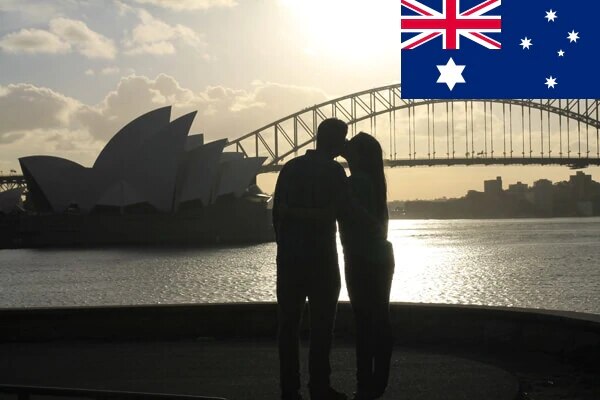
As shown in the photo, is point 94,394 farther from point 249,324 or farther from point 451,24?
point 451,24

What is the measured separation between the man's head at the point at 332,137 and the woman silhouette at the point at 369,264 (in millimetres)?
50

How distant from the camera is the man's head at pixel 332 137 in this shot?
3.97 metres

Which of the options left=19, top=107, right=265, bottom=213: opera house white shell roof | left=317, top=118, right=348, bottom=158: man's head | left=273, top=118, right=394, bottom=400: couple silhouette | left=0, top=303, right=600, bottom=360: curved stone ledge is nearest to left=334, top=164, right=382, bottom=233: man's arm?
left=273, top=118, right=394, bottom=400: couple silhouette

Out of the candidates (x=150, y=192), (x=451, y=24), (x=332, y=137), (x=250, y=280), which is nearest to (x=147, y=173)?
(x=150, y=192)

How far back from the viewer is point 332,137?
398 cm

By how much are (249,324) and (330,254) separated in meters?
2.25

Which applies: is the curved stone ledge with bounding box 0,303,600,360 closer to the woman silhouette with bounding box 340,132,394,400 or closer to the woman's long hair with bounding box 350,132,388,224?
the woman silhouette with bounding box 340,132,394,400

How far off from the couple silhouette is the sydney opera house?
60636 mm

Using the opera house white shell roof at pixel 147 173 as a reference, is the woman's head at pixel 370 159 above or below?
below

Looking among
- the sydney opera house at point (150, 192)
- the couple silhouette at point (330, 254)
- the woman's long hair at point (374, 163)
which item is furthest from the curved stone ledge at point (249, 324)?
the sydney opera house at point (150, 192)

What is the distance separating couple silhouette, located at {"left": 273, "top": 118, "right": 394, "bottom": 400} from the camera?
387 centimetres

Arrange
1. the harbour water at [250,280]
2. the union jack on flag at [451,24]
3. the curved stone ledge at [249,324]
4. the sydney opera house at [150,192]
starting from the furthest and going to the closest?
the sydney opera house at [150,192] < the harbour water at [250,280] < the union jack on flag at [451,24] < the curved stone ledge at [249,324]

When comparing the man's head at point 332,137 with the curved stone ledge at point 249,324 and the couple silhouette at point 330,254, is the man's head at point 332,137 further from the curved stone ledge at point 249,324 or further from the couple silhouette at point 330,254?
the curved stone ledge at point 249,324

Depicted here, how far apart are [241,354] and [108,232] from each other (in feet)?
237
